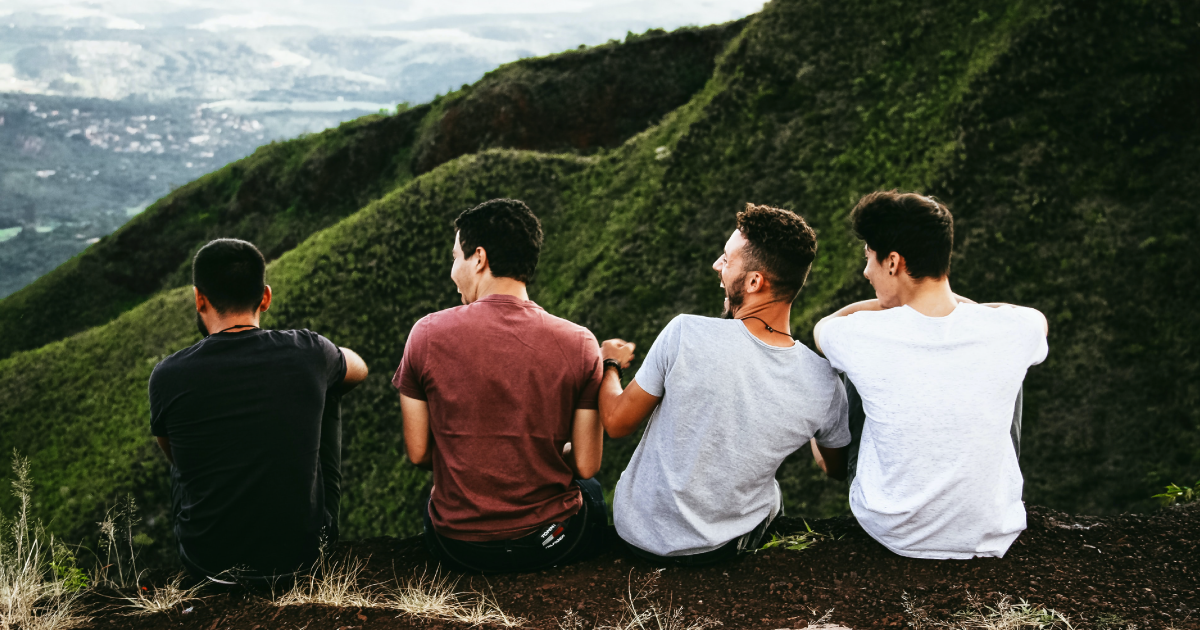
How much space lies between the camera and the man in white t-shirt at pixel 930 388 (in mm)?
3541

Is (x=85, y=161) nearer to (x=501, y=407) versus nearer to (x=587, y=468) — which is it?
(x=501, y=407)

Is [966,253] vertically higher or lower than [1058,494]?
higher

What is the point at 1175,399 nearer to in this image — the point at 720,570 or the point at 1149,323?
the point at 1149,323

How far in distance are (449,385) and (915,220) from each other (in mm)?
2736

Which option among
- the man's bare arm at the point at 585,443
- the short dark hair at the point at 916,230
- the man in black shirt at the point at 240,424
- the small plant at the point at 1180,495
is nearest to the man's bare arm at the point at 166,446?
the man in black shirt at the point at 240,424

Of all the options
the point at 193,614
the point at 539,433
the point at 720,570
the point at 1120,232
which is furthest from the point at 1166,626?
the point at 1120,232

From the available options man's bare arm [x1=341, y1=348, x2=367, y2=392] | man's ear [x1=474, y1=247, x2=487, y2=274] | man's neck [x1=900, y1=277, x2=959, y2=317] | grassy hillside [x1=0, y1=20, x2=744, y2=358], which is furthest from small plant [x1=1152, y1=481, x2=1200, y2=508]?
grassy hillside [x1=0, y1=20, x2=744, y2=358]

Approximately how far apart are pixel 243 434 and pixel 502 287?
65.4 inches

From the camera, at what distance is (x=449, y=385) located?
3986mm

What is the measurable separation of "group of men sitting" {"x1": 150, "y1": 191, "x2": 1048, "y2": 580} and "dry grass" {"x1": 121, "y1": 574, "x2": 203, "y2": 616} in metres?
0.25

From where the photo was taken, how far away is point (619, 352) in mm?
4105

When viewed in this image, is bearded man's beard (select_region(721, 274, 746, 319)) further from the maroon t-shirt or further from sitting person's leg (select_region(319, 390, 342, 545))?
sitting person's leg (select_region(319, 390, 342, 545))

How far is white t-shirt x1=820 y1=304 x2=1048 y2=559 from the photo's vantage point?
11.6ft

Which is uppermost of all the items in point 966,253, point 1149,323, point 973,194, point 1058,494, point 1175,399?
point 973,194
